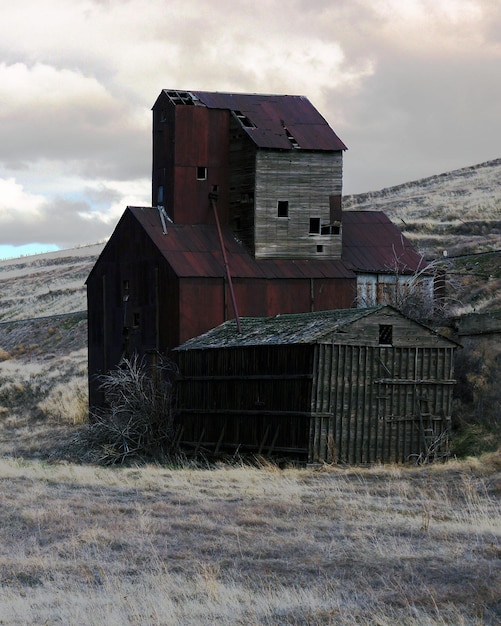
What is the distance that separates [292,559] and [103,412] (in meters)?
27.7

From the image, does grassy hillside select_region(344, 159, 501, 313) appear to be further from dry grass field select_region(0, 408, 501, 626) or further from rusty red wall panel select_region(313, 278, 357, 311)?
dry grass field select_region(0, 408, 501, 626)

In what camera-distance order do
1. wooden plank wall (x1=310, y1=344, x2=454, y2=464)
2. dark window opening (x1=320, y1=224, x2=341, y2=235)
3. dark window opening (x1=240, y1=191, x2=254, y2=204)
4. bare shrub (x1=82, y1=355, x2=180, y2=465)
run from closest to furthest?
1. wooden plank wall (x1=310, y1=344, x2=454, y2=464)
2. bare shrub (x1=82, y1=355, x2=180, y2=465)
3. dark window opening (x1=240, y1=191, x2=254, y2=204)
4. dark window opening (x1=320, y1=224, x2=341, y2=235)

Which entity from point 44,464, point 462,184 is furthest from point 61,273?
point 44,464

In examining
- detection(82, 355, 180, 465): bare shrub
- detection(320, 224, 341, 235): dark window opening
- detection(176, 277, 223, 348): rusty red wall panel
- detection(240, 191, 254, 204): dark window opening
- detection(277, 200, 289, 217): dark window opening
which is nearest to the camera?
detection(82, 355, 180, 465): bare shrub

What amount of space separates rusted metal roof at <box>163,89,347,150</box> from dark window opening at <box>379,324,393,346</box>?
1201cm

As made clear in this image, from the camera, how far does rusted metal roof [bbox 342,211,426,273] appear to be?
44281 mm

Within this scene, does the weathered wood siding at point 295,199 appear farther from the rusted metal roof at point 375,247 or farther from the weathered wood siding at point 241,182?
the rusted metal roof at point 375,247

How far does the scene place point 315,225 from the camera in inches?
1742

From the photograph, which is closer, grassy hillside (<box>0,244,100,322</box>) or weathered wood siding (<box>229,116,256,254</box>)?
weathered wood siding (<box>229,116,256,254</box>)

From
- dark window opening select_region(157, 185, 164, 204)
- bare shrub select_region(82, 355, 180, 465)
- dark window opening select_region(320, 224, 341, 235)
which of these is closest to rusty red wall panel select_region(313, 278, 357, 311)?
dark window opening select_region(320, 224, 341, 235)

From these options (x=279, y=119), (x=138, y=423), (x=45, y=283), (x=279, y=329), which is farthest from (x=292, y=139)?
(x=45, y=283)

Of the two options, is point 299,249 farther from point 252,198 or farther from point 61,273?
point 61,273

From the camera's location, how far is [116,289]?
44.4 meters

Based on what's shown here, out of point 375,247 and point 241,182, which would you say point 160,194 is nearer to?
point 241,182
